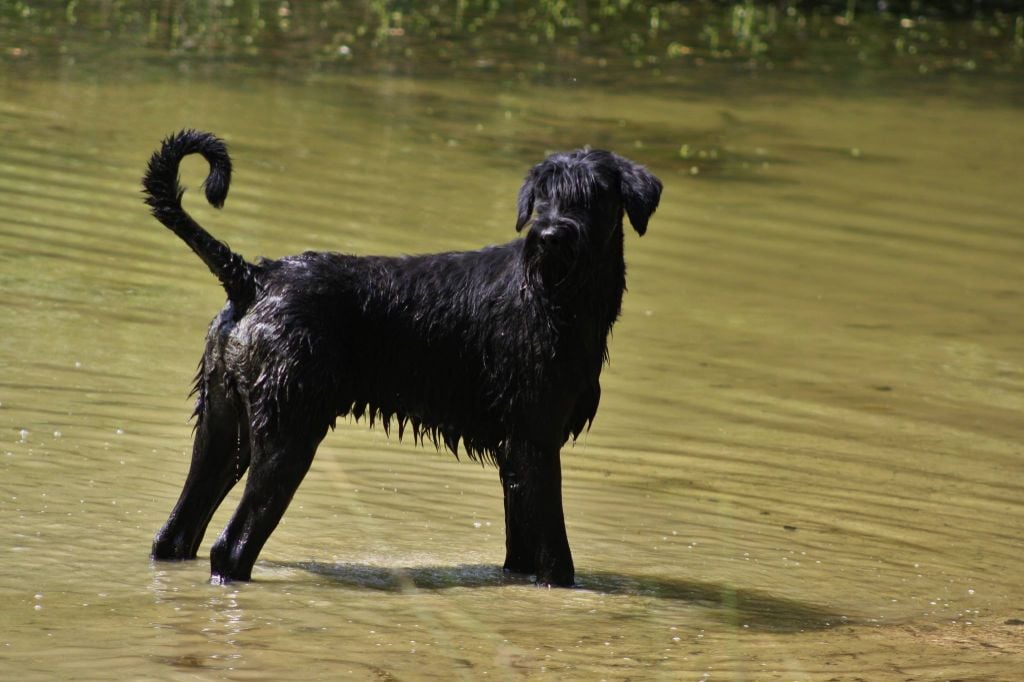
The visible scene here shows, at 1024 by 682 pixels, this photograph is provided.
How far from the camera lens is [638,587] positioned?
6.30 metres

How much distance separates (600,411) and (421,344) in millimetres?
2710

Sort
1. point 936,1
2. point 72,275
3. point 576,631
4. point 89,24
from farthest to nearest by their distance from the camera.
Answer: point 936,1 → point 89,24 → point 72,275 → point 576,631

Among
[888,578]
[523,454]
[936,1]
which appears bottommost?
[888,578]

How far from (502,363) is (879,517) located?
2.29m

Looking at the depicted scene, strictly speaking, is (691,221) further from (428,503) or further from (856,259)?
(428,503)

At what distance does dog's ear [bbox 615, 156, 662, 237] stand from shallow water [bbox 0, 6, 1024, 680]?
141cm

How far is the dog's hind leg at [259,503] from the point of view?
5.83m

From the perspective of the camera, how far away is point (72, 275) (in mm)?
10047

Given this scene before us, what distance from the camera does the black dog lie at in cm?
585

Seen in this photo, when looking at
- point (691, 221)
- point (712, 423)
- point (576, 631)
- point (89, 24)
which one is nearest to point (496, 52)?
point (89, 24)

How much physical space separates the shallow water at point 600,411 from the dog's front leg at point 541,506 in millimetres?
139

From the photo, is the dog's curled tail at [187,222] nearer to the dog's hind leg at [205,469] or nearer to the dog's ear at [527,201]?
the dog's hind leg at [205,469]

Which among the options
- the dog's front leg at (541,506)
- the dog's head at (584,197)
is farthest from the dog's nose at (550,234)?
the dog's front leg at (541,506)

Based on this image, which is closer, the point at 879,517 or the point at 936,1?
the point at 879,517
